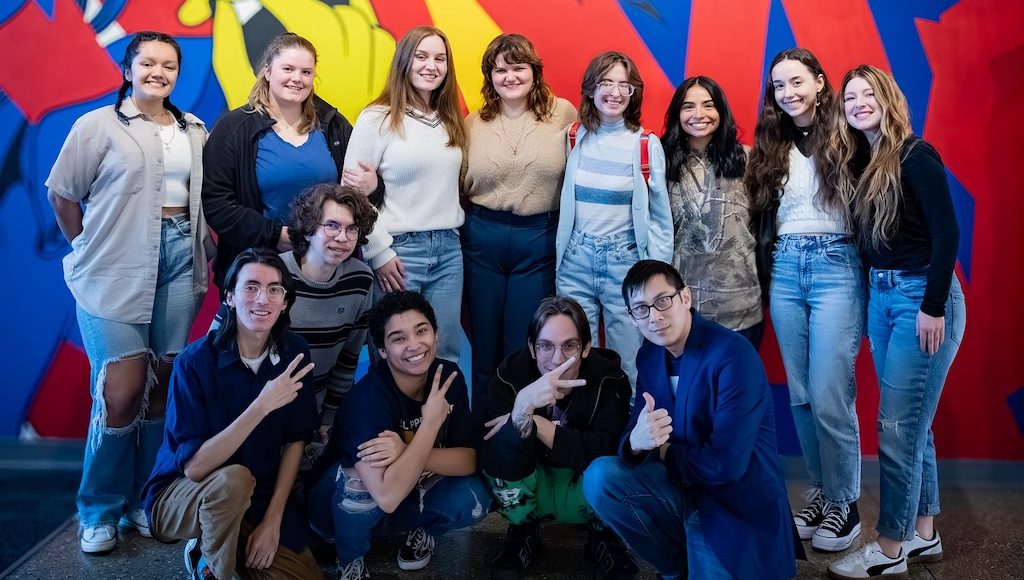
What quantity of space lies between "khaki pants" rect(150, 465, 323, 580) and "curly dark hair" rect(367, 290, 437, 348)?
541 millimetres

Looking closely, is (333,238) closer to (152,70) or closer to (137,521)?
(152,70)

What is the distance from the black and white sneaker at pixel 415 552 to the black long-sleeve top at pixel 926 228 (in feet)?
5.29

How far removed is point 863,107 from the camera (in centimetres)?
268

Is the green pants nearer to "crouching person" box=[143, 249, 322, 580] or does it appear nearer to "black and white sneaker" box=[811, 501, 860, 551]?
"crouching person" box=[143, 249, 322, 580]

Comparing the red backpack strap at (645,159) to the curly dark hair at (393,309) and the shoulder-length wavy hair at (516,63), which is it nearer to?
the shoulder-length wavy hair at (516,63)

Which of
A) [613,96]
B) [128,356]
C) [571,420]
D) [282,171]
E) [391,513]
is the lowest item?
[391,513]

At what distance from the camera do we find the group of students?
2.39 m

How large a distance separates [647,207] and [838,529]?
1195mm

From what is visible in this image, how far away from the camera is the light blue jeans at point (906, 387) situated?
2.65 metres

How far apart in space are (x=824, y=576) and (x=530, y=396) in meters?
1.09

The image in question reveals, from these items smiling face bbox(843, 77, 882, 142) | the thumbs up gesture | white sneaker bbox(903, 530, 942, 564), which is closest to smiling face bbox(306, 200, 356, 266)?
the thumbs up gesture

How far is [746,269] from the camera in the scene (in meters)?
3.01

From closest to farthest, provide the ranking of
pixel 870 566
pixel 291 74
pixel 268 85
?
pixel 870 566 → pixel 291 74 → pixel 268 85

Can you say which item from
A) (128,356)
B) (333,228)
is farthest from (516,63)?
(128,356)
